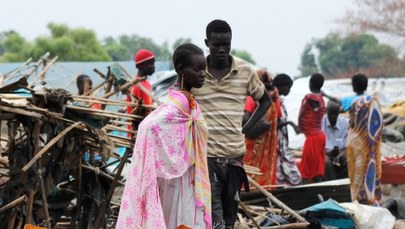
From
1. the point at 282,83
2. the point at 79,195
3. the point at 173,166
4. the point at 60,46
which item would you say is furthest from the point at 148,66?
the point at 60,46

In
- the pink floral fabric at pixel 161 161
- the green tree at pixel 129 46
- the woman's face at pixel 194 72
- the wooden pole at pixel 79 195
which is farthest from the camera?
the green tree at pixel 129 46

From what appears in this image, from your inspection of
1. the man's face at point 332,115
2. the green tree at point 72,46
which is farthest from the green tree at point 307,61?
the man's face at point 332,115

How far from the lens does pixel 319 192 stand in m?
10.1

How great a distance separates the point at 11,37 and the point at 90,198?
55057mm

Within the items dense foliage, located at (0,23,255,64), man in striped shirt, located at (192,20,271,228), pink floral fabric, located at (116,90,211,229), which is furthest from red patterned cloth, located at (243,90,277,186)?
dense foliage, located at (0,23,255,64)

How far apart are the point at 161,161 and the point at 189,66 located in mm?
670

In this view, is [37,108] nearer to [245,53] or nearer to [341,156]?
[341,156]

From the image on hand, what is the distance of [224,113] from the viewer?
707 centimetres

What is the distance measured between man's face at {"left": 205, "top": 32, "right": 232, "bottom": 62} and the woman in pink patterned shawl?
2.83 feet

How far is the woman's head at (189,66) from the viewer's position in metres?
6.17

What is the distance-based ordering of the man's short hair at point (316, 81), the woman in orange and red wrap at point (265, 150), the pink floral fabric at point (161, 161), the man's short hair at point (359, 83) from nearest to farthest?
the pink floral fabric at point (161, 161) → the woman in orange and red wrap at point (265, 150) → the man's short hair at point (359, 83) → the man's short hair at point (316, 81)

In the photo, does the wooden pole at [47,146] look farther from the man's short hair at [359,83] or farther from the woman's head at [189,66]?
the man's short hair at [359,83]

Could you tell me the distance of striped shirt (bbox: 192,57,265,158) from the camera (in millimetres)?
7039

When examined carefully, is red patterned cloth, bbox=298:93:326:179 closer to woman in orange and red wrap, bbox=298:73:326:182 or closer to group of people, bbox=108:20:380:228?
woman in orange and red wrap, bbox=298:73:326:182
